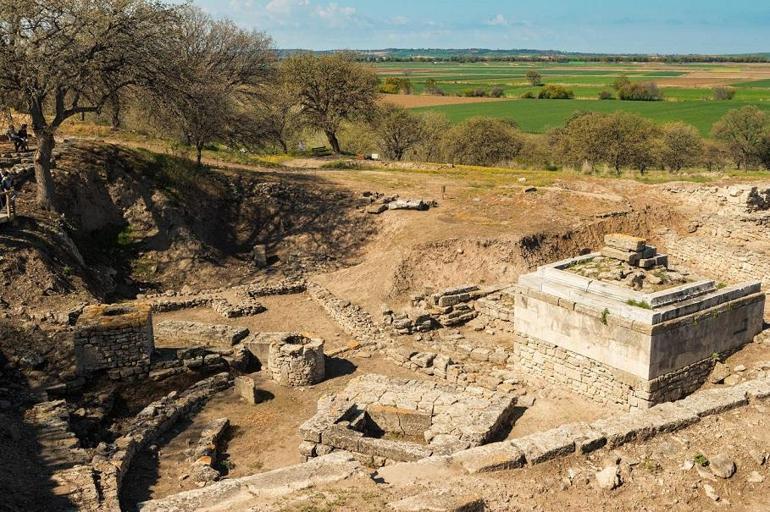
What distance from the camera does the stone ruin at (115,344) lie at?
1396 centimetres

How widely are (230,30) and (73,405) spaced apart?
31.6 metres

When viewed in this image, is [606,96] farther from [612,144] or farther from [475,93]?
[612,144]

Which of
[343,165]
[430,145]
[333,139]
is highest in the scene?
[333,139]

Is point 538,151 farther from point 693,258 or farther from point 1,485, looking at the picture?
point 1,485

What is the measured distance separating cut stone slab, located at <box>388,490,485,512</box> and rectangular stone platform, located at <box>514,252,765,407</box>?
18.0 feet

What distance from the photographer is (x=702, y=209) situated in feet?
80.0

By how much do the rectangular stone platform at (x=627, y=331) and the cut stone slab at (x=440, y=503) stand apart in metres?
5.49

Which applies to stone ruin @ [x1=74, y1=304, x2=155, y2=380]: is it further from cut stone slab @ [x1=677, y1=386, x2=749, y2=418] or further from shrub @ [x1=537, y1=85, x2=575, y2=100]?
shrub @ [x1=537, y1=85, x2=575, y2=100]

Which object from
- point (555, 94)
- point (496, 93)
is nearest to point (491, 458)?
point (555, 94)

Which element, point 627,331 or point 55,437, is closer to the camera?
point 55,437

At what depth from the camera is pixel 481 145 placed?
47.5m

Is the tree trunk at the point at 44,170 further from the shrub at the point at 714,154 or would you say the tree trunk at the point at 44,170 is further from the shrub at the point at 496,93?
the shrub at the point at 496,93

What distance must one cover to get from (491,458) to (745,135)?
52.4 meters

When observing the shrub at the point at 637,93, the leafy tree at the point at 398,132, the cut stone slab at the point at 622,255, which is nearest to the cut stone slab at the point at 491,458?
the cut stone slab at the point at 622,255
